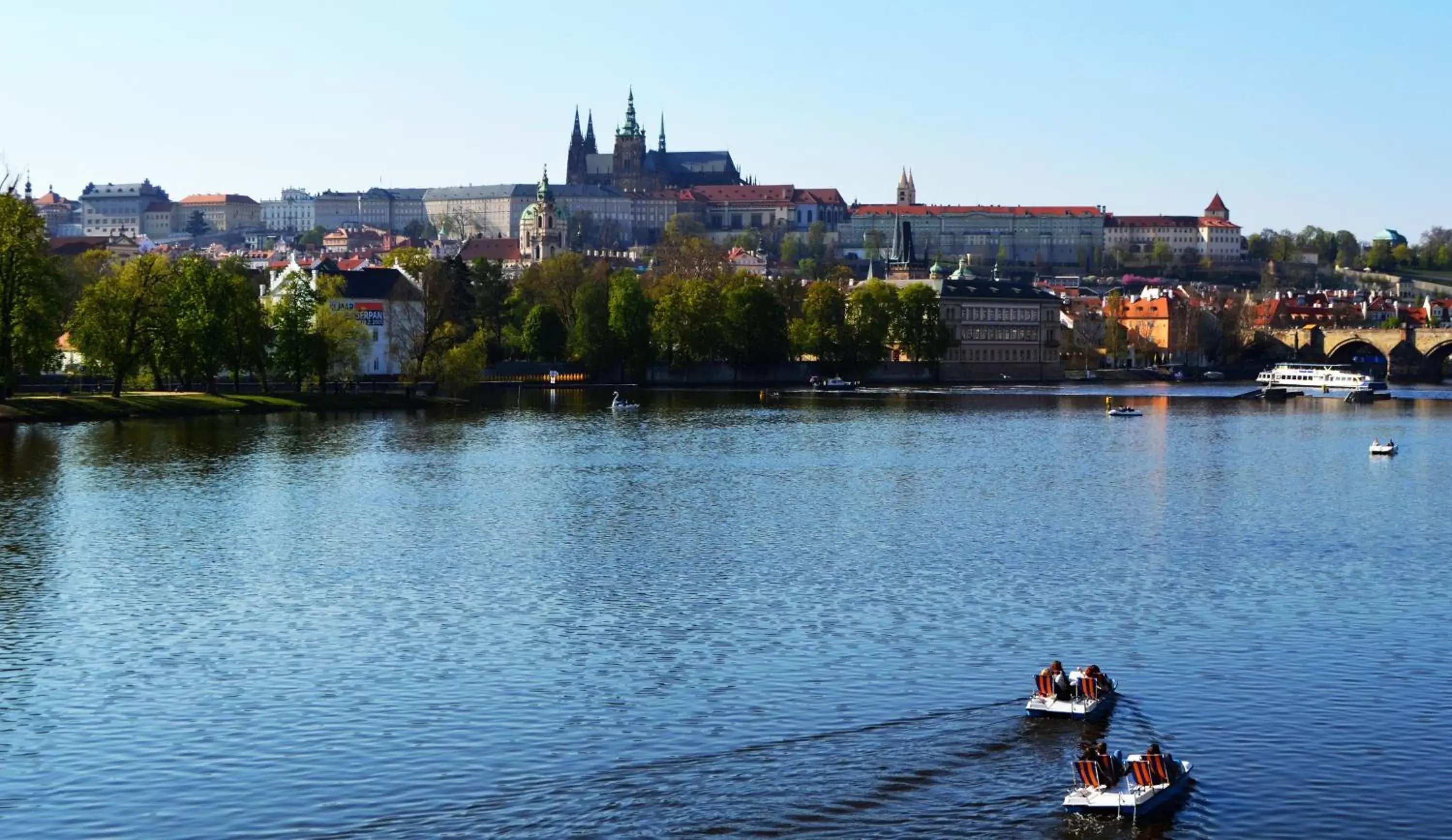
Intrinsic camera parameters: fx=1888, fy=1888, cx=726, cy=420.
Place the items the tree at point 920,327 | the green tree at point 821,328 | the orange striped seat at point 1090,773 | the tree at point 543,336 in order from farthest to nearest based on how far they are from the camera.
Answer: the tree at point 920,327 < the green tree at point 821,328 < the tree at point 543,336 < the orange striped seat at point 1090,773

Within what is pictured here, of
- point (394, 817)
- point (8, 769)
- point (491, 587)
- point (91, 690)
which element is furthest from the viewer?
point (491, 587)

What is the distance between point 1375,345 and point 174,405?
12995 centimetres

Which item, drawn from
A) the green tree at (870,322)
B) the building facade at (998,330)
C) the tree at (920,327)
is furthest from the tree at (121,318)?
the building facade at (998,330)

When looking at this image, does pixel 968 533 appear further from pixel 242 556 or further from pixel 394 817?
pixel 394 817

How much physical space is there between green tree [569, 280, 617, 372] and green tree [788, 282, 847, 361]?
57.5 feet

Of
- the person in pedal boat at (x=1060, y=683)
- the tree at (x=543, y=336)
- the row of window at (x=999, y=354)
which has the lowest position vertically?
the person in pedal boat at (x=1060, y=683)

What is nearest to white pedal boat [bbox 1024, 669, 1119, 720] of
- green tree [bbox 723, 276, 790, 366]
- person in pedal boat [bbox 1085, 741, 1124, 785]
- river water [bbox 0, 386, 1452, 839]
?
river water [bbox 0, 386, 1452, 839]

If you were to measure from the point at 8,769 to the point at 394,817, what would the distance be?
18.4 ft

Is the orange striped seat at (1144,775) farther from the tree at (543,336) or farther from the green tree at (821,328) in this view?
the green tree at (821,328)

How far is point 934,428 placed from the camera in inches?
3620

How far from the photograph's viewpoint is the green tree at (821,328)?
150 m

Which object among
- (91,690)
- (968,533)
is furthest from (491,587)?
(968,533)

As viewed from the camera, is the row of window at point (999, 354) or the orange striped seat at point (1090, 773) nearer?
the orange striped seat at point (1090, 773)

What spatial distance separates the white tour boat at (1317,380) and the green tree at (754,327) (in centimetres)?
3758
